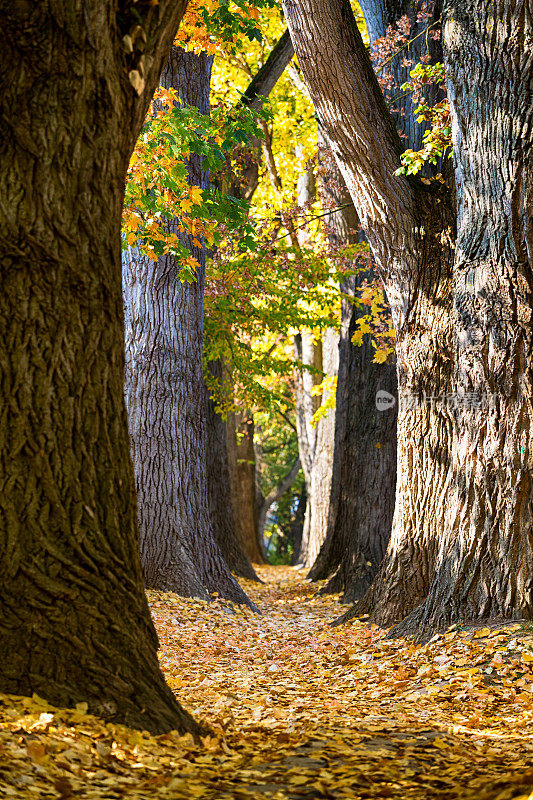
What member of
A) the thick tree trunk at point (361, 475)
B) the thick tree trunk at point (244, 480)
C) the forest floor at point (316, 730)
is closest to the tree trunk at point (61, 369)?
the forest floor at point (316, 730)

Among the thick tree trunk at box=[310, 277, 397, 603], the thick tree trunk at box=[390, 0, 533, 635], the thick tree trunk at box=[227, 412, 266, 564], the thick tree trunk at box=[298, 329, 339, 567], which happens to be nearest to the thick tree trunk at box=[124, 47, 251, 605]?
the thick tree trunk at box=[310, 277, 397, 603]

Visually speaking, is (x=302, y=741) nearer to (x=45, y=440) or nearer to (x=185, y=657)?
(x=45, y=440)

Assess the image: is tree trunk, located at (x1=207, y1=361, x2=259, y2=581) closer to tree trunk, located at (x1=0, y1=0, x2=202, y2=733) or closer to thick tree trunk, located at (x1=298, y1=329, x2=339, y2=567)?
thick tree trunk, located at (x1=298, y1=329, x2=339, y2=567)

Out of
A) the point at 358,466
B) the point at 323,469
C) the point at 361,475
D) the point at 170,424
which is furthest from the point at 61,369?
the point at 323,469

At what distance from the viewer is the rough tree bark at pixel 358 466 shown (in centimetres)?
1006

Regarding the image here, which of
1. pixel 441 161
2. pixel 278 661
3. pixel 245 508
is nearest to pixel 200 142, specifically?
pixel 441 161

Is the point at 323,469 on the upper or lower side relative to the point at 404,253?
lower

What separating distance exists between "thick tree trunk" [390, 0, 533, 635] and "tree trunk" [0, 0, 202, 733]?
316cm

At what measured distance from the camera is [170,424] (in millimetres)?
9062

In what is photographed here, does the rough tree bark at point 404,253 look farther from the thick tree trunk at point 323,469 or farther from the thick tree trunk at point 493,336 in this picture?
the thick tree trunk at point 323,469

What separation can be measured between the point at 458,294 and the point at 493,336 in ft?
1.69

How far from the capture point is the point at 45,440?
131 inches

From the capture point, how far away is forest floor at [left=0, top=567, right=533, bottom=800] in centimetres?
299

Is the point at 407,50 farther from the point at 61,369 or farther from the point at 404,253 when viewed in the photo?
the point at 61,369
